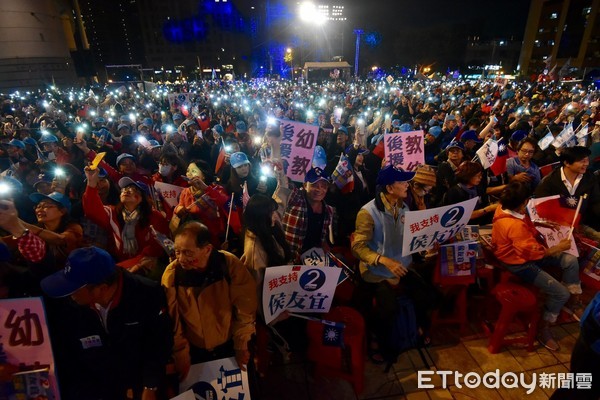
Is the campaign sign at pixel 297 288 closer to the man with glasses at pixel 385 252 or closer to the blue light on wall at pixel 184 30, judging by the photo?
the man with glasses at pixel 385 252

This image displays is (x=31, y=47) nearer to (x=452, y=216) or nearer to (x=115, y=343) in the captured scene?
(x=115, y=343)

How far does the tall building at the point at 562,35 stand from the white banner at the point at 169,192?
69.5 m

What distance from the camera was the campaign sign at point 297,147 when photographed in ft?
19.3

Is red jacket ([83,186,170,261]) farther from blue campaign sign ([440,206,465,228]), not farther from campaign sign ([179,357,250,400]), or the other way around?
blue campaign sign ([440,206,465,228])

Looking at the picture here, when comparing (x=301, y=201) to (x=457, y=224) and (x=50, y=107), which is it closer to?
(x=457, y=224)

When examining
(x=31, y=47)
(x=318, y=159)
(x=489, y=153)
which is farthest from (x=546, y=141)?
(x=31, y=47)

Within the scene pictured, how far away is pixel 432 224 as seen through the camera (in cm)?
369

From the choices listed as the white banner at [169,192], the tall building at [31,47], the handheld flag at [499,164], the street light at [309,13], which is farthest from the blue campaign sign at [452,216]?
the street light at [309,13]

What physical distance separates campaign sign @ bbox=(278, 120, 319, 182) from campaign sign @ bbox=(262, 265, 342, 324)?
288 cm

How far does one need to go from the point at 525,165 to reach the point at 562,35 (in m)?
89.4

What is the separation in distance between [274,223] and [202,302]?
1.15 meters

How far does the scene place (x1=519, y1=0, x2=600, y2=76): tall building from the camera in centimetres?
6347

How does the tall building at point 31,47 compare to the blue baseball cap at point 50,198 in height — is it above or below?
above

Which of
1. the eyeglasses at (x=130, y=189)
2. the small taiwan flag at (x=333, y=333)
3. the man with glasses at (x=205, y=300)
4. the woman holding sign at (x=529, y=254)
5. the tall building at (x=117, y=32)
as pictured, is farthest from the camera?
the tall building at (x=117, y=32)
